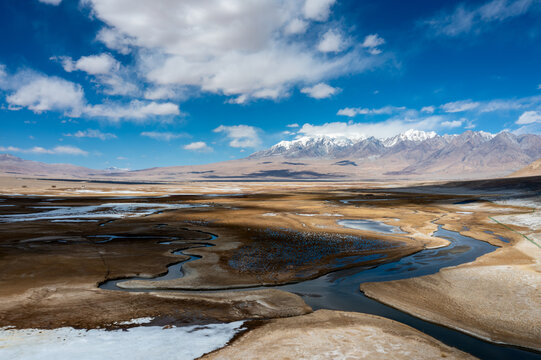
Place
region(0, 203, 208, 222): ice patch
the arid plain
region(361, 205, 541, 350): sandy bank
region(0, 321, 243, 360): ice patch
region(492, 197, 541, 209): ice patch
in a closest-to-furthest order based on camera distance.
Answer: region(0, 321, 243, 360): ice patch, the arid plain, region(361, 205, 541, 350): sandy bank, region(0, 203, 208, 222): ice patch, region(492, 197, 541, 209): ice patch

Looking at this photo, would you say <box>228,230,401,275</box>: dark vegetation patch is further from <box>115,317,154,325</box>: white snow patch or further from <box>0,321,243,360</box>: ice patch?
<box>0,321,243,360</box>: ice patch

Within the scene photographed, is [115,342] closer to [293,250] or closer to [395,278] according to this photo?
[395,278]

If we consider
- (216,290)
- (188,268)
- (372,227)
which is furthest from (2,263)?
(372,227)

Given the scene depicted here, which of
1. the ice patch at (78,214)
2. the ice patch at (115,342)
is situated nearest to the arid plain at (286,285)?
the ice patch at (115,342)

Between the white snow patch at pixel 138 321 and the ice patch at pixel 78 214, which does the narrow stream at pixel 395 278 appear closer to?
A: the white snow patch at pixel 138 321

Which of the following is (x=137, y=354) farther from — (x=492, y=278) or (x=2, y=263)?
(x=492, y=278)

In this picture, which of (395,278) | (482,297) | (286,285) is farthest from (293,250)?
(482,297)

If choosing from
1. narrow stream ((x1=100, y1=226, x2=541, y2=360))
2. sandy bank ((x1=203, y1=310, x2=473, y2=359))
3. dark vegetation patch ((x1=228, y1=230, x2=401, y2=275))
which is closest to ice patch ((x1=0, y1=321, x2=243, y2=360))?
sandy bank ((x1=203, y1=310, x2=473, y2=359))
